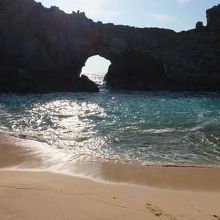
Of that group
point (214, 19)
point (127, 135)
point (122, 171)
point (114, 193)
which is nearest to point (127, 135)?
point (127, 135)

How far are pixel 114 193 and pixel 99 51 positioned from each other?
46.3 metres

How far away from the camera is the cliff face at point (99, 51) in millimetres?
45219

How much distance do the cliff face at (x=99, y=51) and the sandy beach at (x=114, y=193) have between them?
3219cm

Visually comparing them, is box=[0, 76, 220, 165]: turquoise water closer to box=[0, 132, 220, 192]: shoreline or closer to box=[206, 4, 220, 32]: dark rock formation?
box=[0, 132, 220, 192]: shoreline

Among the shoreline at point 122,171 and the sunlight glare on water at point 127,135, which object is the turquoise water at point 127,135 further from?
the shoreline at point 122,171

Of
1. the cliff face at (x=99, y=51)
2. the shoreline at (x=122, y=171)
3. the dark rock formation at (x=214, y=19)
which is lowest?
the shoreline at (x=122, y=171)

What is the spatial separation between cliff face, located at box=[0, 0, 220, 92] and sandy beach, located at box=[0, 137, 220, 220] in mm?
32192

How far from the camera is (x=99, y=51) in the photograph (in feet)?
171

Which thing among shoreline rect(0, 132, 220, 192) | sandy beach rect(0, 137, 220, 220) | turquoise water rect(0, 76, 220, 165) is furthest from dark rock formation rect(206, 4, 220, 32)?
sandy beach rect(0, 137, 220, 220)

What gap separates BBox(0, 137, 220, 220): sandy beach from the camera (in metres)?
4.98

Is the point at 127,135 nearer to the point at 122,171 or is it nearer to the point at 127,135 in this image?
the point at 127,135

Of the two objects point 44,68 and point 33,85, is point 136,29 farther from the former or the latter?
point 33,85

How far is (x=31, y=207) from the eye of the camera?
4.89 metres

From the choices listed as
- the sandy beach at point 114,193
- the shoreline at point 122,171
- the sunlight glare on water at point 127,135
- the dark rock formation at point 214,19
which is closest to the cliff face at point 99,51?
the dark rock formation at point 214,19
